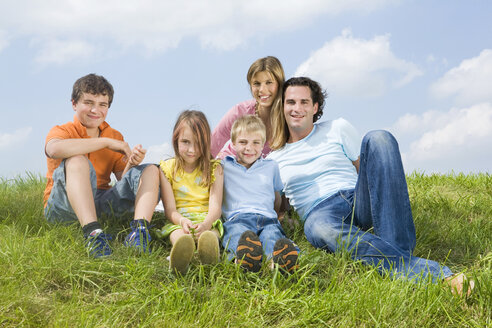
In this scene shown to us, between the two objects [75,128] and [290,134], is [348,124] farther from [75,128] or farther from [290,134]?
[75,128]

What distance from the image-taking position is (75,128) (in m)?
4.10

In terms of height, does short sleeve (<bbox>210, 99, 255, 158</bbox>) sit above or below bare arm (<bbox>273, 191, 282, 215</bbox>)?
above

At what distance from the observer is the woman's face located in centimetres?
475

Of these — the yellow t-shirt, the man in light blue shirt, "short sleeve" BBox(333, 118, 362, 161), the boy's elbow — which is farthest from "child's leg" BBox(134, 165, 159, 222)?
"short sleeve" BBox(333, 118, 362, 161)

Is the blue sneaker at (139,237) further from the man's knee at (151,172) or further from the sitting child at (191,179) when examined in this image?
the man's knee at (151,172)

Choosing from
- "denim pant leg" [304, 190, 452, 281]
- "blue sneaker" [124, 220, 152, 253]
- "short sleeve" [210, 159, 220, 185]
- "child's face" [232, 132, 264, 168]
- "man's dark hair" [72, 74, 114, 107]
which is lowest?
"denim pant leg" [304, 190, 452, 281]

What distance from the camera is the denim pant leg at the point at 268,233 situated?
130 inches

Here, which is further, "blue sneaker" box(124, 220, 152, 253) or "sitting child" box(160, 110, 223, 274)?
"sitting child" box(160, 110, 223, 274)

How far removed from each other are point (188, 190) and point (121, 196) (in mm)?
643

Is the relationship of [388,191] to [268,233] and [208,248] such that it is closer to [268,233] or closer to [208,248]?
[268,233]

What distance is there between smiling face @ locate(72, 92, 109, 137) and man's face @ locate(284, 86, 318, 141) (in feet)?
5.41

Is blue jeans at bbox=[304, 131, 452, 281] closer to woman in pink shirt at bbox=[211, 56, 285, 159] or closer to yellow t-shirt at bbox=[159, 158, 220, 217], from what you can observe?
Answer: yellow t-shirt at bbox=[159, 158, 220, 217]

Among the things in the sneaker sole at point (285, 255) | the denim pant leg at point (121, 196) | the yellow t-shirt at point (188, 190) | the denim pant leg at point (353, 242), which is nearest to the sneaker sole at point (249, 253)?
the sneaker sole at point (285, 255)

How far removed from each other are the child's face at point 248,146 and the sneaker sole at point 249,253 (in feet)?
3.46
